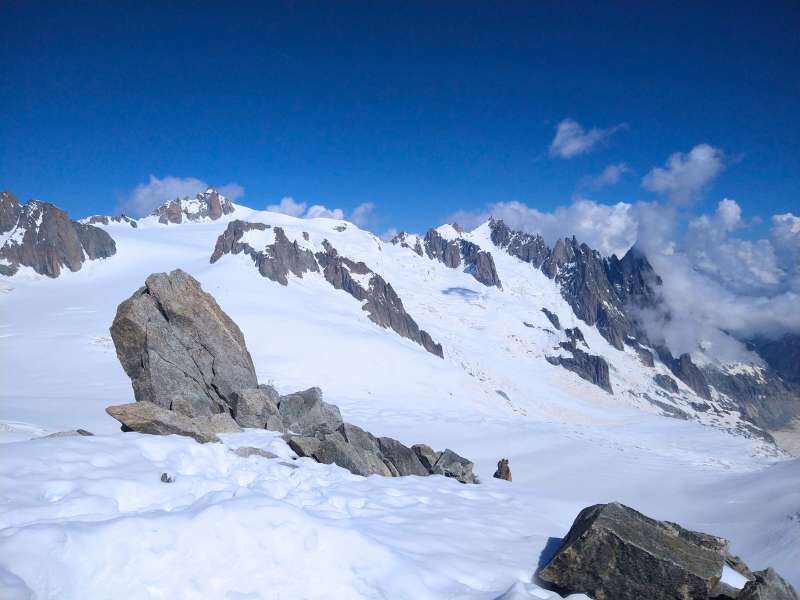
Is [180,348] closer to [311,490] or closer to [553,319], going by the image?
[311,490]

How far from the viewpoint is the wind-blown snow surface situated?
16.9 feet

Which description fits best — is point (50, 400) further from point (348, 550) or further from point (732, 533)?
point (732, 533)

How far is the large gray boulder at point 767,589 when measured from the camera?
19.9 ft

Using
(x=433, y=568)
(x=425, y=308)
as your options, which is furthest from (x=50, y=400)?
(x=425, y=308)

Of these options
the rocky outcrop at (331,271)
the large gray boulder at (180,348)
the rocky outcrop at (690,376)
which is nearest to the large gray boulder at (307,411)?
the large gray boulder at (180,348)

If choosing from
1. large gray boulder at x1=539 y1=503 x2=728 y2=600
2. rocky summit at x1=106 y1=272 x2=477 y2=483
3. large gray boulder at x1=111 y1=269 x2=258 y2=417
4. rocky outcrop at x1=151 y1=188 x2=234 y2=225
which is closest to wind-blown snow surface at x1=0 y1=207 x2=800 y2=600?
large gray boulder at x1=539 y1=503 x2=728 y2=600

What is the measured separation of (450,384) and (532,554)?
171 feet

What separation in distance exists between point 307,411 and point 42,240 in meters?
94.1

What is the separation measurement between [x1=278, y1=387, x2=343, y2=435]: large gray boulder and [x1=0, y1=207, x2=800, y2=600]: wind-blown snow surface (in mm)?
3176

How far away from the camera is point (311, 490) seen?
28.9 ft

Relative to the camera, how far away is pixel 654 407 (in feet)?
438

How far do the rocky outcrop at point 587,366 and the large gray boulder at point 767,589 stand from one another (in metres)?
127

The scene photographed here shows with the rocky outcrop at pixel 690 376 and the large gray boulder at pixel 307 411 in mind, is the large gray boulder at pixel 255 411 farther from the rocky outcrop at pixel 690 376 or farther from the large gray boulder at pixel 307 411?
the rocky outcrop at pixel 690 376

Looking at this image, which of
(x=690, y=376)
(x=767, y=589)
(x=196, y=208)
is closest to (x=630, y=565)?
(x=767, y=589)
